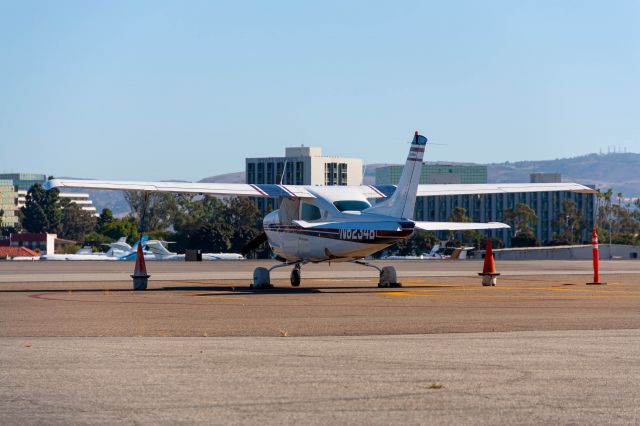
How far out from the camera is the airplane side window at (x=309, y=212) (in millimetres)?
30734

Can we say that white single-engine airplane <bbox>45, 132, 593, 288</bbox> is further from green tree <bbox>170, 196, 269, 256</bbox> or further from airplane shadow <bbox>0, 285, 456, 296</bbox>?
green tree <bbox>170, 196, 269, 256</bbox>

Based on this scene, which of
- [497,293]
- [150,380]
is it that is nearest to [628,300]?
[497,293]

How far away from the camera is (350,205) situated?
2988cm

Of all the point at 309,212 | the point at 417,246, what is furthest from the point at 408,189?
the point at 417,246

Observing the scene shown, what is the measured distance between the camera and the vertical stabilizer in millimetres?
28297

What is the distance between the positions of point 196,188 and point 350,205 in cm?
432

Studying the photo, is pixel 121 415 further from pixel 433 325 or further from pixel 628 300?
pixel 628 300

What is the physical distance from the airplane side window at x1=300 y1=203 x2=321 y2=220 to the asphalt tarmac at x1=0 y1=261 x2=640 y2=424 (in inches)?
335

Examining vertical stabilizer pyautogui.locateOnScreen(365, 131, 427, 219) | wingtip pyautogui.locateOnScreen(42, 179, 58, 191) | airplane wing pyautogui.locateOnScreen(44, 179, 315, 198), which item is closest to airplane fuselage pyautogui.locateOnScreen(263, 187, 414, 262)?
vertical stabilizer pyautogui.locateOnScreen(365, 131, 427, 219)

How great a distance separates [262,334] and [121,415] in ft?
22.9

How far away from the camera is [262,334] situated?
15.6 m

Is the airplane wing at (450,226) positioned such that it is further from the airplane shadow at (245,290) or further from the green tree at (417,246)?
the green tree at (417,246)

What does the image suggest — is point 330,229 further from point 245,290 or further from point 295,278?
point 245,290

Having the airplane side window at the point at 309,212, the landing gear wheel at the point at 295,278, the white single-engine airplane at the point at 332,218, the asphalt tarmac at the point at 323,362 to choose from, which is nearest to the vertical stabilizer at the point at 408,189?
the white single-engine airplane at the point at 332,218
